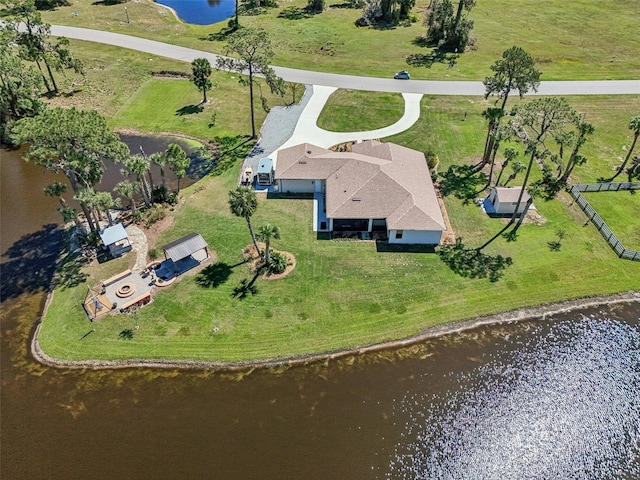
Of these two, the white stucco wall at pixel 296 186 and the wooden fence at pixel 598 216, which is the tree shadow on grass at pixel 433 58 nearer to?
the wooden fence at pixel 598 216

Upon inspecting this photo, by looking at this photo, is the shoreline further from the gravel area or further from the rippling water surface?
the gravel area

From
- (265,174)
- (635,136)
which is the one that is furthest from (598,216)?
(265,174)

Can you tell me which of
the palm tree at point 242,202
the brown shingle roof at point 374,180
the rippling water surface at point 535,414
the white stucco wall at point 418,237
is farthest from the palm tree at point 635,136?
the palm tree at point 242,202

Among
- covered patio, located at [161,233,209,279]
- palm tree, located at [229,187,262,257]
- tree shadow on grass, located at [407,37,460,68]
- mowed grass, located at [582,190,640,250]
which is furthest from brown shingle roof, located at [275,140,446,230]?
tree shadow on grass, located at [407,37,460,68]

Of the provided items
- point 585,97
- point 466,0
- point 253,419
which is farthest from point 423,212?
point 466,0

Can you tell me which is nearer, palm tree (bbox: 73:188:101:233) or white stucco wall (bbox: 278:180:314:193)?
palm tree (bbox: 73:188:101:233)
